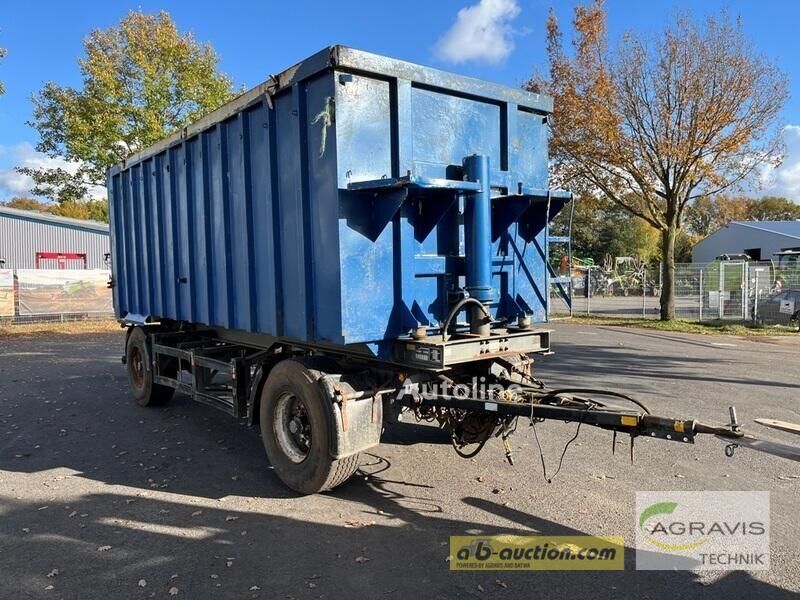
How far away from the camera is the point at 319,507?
478 cm

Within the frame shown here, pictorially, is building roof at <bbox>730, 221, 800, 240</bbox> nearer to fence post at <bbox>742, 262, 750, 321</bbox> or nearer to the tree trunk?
fence post at <bbox>742, 262, 750, 321</bbox>

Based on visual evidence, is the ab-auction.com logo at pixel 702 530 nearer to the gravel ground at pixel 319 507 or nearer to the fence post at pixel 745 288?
the gravel ground at pixel 319 507

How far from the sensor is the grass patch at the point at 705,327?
18089 mm

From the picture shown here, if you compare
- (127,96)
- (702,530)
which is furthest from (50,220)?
(702,530)

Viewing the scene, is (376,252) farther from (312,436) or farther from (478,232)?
(312,436)

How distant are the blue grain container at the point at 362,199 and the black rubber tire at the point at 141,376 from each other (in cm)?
258

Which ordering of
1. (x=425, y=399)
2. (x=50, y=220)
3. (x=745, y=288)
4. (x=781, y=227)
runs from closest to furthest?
(x=425, y=399) → (x=745, y=288) → (x=50, y=220) → (x=781, y=227)

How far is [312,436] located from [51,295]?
21.6 metres

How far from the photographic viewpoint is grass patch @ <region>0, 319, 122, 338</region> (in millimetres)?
19906

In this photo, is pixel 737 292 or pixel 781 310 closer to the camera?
pixel 781 310

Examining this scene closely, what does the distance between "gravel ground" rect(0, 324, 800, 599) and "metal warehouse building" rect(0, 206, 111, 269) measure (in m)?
25.6

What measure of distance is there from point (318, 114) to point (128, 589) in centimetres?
337

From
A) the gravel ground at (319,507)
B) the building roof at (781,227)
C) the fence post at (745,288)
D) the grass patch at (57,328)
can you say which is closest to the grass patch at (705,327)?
the fence post at (745,288)

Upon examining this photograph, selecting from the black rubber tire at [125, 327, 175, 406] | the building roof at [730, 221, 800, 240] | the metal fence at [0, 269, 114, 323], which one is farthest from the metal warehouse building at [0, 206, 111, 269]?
the building roof at [730, 221, 800, 240]
